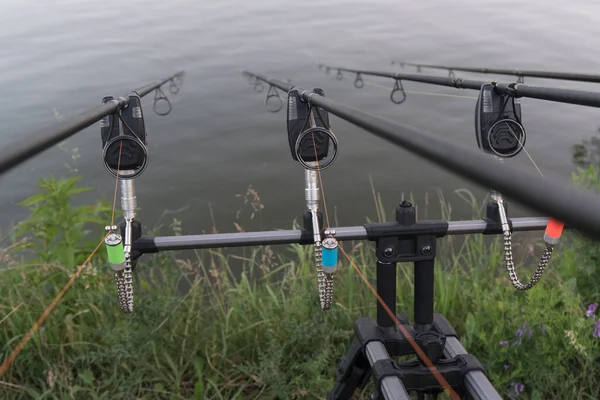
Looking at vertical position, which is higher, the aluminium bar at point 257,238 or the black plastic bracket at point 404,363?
the aluminium bar at point 257,238

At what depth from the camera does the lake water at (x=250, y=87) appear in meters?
6.01

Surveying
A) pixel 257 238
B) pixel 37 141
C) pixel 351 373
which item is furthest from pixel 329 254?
pixel 37 141

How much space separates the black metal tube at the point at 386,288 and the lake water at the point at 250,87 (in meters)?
1.73

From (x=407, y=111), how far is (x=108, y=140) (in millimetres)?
6675

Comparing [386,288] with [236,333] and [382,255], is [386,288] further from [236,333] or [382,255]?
[236,333]

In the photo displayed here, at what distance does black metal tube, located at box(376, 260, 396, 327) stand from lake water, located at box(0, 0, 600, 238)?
5.68ft

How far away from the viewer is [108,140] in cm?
153

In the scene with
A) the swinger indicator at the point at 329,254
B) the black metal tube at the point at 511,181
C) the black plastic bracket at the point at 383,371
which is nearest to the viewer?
the black metal tube at the point at 511,181

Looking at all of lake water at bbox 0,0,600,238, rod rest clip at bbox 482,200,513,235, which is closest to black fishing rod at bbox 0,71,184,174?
rod rest clip at bbox 482,200,513,235

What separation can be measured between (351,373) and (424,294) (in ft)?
1.08

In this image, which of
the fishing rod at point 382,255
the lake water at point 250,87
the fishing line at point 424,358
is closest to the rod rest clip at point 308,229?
the fishing rod at point 382,255

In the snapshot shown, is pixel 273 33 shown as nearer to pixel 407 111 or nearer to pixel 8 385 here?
pixel 407 111

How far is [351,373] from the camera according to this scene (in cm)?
161

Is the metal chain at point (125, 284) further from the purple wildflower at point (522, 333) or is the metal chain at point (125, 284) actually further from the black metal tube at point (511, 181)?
the purple wildflower at point (522, 333)
